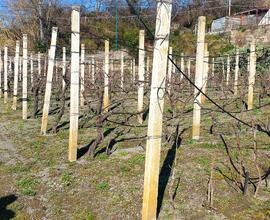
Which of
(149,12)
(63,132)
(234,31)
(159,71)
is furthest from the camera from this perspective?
(234,31)

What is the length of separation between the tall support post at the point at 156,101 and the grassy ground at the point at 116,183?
2.13ft

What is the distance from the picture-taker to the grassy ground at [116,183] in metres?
4.01

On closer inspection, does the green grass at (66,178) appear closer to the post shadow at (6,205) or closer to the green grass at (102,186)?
the green grass at (102,186)

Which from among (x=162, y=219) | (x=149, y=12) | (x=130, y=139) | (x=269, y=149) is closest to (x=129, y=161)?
(x=130, y=139)

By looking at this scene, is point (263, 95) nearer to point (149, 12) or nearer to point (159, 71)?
point (159, 71)

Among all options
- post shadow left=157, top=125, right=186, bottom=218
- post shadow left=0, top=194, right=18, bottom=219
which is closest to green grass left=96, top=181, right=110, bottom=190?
post shadow left=157, top=125, right=186, bottom=218

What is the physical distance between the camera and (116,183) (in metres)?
4.71

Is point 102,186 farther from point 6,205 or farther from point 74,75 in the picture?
point 74,75

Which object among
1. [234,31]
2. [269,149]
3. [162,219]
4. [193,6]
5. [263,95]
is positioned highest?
[193,6]

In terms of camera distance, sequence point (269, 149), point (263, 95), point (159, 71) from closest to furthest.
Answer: point (159, 71) → point (269, 149) → point (263, 95)

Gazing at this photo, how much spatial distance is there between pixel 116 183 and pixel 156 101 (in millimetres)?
1854

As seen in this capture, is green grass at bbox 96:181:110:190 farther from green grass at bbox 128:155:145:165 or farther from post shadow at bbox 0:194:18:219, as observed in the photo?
post shadow at bbox 0:194:18:219

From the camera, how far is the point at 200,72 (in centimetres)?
621

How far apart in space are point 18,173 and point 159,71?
3013 millimetres
